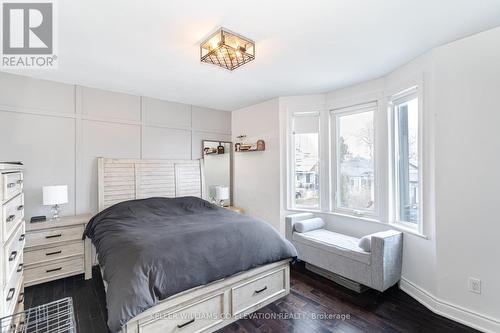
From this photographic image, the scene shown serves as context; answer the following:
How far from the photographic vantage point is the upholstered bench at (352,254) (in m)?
2.47

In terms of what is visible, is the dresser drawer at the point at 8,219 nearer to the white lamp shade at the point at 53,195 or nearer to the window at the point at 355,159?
the white lamp shade at the point at 53,195

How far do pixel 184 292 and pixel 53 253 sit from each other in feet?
6.43

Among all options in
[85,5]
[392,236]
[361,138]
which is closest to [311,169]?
[361,138]

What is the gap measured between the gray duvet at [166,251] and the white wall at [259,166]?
1.34 m

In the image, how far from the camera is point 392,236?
8.44 feet

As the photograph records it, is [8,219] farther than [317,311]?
No

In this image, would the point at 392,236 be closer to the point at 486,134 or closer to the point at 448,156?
the point at 448,156

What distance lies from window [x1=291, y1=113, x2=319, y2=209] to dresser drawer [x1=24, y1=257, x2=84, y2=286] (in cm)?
313

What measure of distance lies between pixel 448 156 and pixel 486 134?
0.32 m

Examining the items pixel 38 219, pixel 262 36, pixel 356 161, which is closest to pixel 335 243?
pixel 356 161

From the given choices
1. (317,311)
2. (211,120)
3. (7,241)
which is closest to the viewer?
(7,241)

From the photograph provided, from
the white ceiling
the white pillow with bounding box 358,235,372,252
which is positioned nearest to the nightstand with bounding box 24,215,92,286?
the white ceiling

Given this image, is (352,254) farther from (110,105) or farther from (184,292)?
(110,105)

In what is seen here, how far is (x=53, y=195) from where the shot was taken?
9.23 ft
